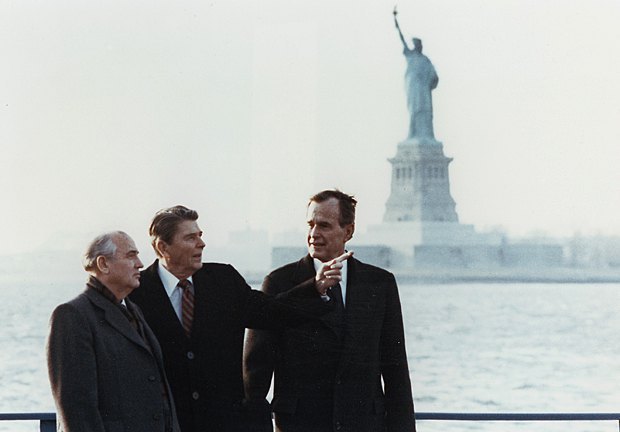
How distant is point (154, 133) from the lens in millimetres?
24641

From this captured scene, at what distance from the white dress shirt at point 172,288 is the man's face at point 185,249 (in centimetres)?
3

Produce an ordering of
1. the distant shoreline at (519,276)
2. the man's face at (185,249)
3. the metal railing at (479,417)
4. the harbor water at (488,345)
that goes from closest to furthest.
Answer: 1. the man's face at (185,249)
2. the metal railing at (479,417)
3. the harbor water at (488,345)
4. the distant shoreline at (519,276)

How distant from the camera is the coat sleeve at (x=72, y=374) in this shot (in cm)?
231

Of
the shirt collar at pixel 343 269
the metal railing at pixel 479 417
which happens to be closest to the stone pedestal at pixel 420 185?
the metal railing at pixel 479 417

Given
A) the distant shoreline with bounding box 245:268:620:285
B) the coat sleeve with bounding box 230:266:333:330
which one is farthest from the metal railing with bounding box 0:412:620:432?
the distant shoreline with bounding box 245:268:620:285

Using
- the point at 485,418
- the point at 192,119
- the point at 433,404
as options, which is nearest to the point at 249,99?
the point at 192,119

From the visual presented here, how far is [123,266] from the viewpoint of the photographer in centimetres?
243

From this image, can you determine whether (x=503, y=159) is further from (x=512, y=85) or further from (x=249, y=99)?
(x=249, y=99)

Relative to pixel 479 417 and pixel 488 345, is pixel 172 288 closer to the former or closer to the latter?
pixel 479 417

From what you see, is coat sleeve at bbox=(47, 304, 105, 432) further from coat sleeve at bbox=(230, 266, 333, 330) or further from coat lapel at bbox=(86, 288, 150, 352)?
coat sleeve at bbox=(230, 266, 333, 330)

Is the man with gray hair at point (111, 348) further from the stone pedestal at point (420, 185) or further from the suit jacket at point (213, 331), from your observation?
the stone pedestal at point (420, 185)

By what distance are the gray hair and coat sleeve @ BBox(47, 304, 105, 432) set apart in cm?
12

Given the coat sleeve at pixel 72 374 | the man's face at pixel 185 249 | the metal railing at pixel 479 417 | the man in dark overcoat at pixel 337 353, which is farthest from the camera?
the metal railing at pixel 479 417

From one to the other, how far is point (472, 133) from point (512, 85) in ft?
5.51
